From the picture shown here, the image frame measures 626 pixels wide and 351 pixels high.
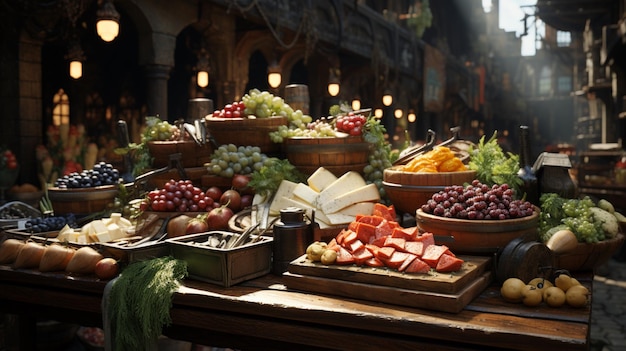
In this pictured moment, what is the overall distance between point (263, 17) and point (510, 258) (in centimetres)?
948

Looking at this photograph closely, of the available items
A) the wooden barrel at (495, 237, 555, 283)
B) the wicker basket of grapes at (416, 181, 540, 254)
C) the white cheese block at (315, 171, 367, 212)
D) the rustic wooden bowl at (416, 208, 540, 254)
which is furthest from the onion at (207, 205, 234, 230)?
the wooden barrel at (495, 237, 555, 283)

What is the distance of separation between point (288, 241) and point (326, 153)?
4.72 feet

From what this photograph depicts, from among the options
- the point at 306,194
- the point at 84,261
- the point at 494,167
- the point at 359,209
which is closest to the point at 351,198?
the point at 359,209

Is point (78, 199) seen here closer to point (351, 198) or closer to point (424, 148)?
point (351, 198)

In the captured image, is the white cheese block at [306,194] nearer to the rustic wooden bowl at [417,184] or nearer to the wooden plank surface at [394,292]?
the rustic wooden bowl at [417,184]

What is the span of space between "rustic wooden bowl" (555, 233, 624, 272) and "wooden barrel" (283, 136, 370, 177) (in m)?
1.89

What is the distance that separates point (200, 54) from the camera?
12.8m

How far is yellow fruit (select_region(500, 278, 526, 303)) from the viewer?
2.92m

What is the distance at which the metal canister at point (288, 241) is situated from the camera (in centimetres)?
348

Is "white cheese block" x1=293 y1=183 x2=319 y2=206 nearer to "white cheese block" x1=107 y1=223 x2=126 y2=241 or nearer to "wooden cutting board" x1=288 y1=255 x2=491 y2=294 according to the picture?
"wooden cutting board" x1=288 y1=255 x2=491 y2=294

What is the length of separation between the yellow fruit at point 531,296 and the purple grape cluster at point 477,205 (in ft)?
2.04

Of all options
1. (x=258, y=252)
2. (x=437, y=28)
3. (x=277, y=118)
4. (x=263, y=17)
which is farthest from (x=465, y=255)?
(x=437, y=28)

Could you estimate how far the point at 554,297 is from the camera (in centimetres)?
282

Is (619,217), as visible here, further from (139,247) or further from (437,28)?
(437,28)
